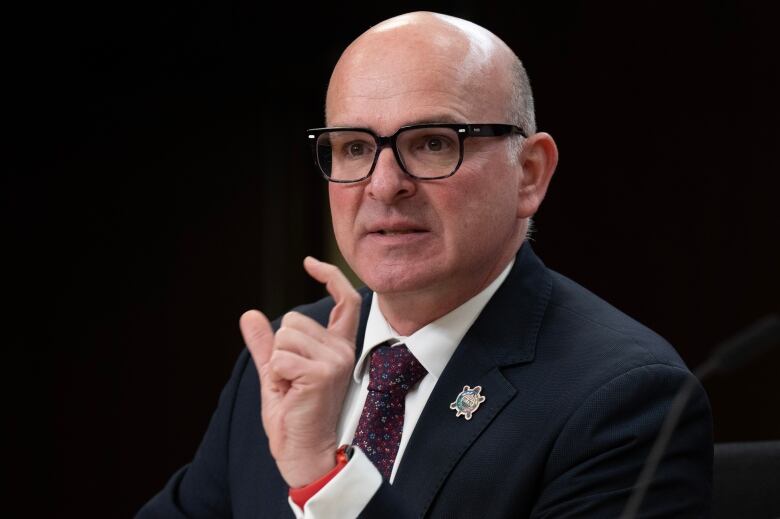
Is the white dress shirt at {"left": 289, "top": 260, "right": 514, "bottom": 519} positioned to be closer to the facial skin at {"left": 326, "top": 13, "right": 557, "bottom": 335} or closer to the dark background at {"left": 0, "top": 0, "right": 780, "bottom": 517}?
the facial skin at {"left": 326, "top": 13, "right": 557, "bottom": 335}

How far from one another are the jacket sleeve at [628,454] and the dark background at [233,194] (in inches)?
67.8

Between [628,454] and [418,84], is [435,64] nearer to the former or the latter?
[418,84]

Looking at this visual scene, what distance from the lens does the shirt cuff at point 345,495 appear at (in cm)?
151

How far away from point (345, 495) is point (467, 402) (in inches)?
14.0

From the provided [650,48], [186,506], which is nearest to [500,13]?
[650,48]

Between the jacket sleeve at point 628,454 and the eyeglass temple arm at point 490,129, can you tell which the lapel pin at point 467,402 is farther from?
the eyeglass temple arm at point 490,129

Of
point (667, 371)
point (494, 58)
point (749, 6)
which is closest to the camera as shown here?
point (667, 371)

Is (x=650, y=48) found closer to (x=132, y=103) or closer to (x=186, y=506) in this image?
(x=132, y=103)

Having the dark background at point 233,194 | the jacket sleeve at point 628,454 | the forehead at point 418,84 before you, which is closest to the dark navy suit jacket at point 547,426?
the jacket sleeve at point 628,454

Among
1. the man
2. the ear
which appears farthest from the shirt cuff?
the ear

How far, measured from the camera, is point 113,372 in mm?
4016

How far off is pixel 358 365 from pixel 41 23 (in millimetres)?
2261

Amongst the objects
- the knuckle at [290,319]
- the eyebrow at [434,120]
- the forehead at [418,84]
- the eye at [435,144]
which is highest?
the forehead at [418,84]

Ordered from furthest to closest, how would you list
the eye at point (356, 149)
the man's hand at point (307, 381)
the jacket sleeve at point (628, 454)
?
the eye at point (356, 149) < the jacket sleeve at point (628, 454) < the man's hand at point (307, 381)
